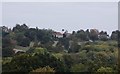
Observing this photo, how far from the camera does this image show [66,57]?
16594 millimetres

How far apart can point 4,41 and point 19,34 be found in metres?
4.26

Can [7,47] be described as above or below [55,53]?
above

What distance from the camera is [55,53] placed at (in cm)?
2000

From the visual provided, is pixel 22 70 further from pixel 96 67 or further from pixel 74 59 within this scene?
pixel 74 59

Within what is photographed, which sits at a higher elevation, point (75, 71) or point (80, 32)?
point (80, 32)

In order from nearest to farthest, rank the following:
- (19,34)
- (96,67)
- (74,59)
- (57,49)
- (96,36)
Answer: (96,67) → (74,59) → (57,49) → (19,34) → (96,36)

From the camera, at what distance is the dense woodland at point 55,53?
40.2 ft

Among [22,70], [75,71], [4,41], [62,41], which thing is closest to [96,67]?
[75,71]

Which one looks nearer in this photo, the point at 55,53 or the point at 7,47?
the point at 55,53

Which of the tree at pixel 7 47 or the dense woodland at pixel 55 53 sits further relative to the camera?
the tree at pixel 7 47

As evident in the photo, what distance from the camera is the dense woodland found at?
12250 mm

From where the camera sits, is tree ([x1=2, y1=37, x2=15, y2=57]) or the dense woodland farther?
tree ([x1=2, y1=37, x2=15, y2=57])

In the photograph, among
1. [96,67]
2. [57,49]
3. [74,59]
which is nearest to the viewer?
[96,67]

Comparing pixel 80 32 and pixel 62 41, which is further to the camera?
pixel 80 32
